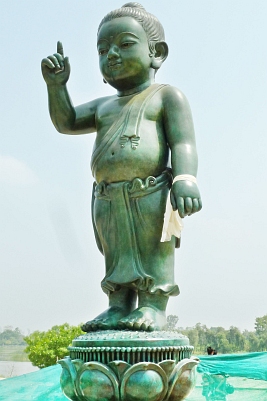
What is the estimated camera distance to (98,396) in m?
2.06

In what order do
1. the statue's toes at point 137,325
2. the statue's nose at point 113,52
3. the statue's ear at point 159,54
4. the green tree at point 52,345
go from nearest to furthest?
the statue's toes at point 137,325, the statue's nose at point 113,52, the statue's ear at point 159,54, the green tree at point 52,345

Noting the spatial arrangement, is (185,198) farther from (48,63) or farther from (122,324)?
(48,63)

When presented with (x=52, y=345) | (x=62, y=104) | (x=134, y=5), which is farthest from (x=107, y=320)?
(x=52, y=345)

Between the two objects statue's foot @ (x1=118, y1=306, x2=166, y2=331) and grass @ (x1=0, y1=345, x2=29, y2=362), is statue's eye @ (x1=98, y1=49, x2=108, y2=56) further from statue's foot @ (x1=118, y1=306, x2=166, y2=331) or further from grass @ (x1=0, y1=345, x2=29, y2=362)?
grass @ (x1=0, y1=345, x2=29, y2=362)

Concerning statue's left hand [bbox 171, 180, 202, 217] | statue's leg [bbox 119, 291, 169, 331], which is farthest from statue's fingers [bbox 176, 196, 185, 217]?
statue's leg [bbox 119, 291, 169, 331]

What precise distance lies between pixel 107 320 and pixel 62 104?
1.29 metres

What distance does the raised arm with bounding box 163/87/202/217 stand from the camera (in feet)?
7.71

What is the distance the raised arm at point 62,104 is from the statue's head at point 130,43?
225 mm

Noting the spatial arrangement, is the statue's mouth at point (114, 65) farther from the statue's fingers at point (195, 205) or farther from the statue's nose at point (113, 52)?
the statue's fingers at point (195, 205)

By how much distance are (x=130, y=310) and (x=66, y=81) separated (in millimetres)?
1371

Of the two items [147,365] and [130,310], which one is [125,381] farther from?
[130,310]

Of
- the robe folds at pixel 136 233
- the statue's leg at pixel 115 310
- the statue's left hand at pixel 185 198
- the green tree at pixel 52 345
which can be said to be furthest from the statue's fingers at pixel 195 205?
the green tree at pixel 52 345

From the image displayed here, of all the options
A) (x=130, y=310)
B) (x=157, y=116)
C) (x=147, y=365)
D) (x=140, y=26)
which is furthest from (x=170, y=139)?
(x=147, y=365)

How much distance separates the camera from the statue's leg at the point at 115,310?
2424mm
